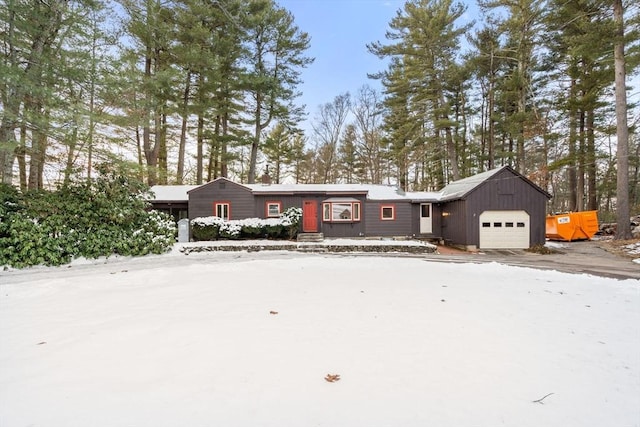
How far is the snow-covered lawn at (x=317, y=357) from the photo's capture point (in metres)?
1.92

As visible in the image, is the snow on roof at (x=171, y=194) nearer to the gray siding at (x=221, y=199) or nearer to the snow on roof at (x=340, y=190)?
the gray siding at (x=221, y=199)

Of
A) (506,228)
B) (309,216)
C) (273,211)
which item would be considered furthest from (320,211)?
(506,228)

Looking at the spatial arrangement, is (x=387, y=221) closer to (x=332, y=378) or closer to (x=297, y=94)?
(x=297, y=94)

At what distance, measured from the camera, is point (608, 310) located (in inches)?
163

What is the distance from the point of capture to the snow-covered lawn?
6.29 ft

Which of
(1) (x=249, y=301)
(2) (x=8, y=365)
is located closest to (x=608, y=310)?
(1) (x=249, y=301)

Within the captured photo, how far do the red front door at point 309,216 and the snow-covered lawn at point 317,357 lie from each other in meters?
9.75

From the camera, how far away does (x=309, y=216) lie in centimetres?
1486

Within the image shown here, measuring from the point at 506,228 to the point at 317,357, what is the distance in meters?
13.6

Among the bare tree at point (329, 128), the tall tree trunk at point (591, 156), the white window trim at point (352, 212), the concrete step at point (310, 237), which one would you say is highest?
the bare tree at point (329, 128)

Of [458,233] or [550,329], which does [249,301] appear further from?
[458,233]

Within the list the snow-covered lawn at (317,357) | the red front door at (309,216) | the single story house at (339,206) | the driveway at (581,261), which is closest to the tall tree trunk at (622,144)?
the driveway at (581,261)

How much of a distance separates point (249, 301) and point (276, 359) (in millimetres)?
1906

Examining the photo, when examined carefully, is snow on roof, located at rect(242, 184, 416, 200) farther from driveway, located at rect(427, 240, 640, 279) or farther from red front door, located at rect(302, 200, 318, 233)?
driveway, located at rect(427, 240, 640, 279)
